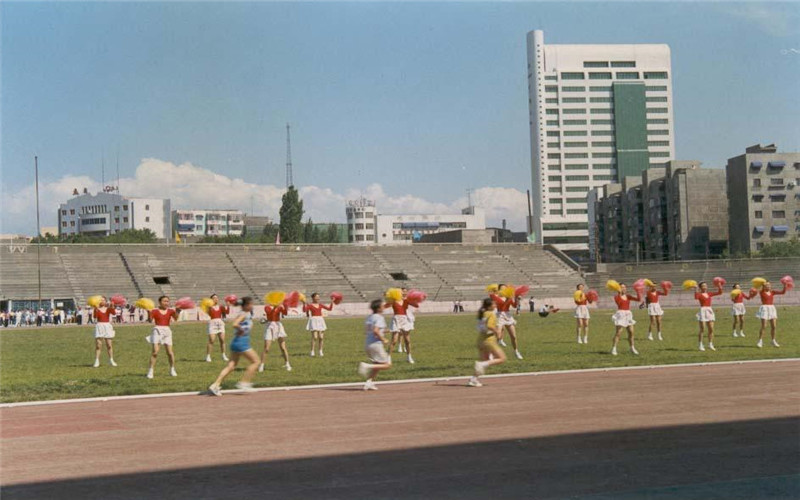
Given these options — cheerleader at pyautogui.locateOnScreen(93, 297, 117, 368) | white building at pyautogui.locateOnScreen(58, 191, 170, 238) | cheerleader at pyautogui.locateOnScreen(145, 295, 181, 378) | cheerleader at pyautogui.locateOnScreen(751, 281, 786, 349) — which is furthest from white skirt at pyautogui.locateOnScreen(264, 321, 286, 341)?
white building at pyautogui.locateOnScreen(58, 191, 170, 238)

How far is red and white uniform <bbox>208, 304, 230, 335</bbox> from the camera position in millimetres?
24047

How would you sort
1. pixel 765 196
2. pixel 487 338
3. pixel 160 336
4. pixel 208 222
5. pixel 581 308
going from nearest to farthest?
pixel 487 338 < pixel 160 336 < pixel 581 308 < pixel 765 196 < pixel 208 222

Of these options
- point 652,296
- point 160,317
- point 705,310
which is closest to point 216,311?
point 160,317

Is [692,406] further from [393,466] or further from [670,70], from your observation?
[670,70]

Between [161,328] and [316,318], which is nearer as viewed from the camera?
[161,328]

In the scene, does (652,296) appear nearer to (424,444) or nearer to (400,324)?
(400,324)

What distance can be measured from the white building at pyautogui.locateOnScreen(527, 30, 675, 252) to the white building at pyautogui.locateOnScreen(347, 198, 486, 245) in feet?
64.9

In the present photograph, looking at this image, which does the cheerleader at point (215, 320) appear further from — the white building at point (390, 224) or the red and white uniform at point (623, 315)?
the white building at point (390, 224)

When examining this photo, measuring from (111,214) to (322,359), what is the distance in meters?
151

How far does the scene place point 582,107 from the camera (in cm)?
18025

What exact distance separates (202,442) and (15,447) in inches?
95.0

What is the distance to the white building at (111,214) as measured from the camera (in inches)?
6417

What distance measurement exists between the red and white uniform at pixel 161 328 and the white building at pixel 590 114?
163820 mm

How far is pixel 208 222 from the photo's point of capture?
18875 centimetres
